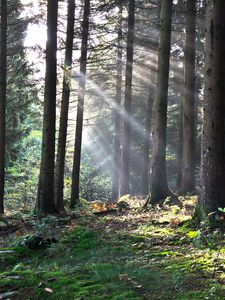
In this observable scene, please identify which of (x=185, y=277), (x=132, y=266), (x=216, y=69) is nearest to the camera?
(x=185, y=277)

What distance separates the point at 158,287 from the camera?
4578 mm

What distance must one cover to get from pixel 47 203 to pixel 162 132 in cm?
432

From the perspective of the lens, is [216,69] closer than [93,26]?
Yes

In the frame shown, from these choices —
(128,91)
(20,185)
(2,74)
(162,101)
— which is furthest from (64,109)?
(20,185)

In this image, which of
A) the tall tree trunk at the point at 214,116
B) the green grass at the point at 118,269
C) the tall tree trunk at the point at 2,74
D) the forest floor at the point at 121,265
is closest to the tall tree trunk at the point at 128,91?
the tall tree trunk at the point at 2,74

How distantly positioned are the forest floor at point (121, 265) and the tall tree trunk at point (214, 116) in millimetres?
646

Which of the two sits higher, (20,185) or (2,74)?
(2,74)

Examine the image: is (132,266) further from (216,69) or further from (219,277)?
(216,69)

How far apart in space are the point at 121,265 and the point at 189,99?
35.7 ft

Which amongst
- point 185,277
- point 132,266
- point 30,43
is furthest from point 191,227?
point 30,43

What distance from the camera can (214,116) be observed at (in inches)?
302

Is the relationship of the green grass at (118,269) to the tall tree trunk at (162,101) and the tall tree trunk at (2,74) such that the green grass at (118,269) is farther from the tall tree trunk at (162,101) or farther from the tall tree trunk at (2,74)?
the tall tree trunk at (2,74)

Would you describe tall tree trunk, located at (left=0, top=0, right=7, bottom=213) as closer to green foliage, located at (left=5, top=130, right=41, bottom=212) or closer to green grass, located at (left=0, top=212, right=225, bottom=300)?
green foliage, located at (left=5, top=130, right=41, bottom=212)

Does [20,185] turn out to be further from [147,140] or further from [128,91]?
[147,140]
